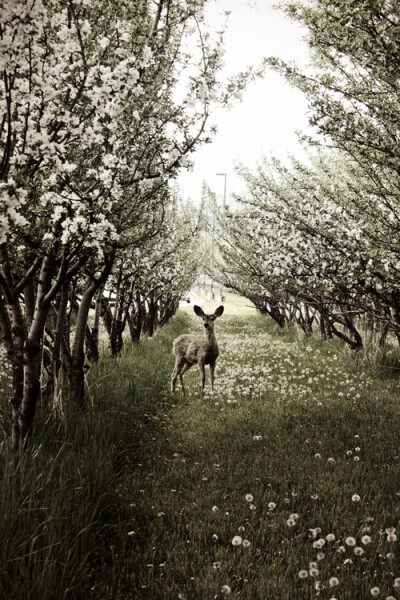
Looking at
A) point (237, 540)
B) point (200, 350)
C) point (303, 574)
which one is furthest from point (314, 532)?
point (200, 350)

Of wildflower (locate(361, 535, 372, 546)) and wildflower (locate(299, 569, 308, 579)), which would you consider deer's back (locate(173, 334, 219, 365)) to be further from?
wildflower (locate(299, 569, 308, 579))

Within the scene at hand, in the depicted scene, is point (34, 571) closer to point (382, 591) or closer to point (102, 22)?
point (382, 591)

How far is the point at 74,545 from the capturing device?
3.20 m

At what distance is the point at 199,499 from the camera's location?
13.7 feet

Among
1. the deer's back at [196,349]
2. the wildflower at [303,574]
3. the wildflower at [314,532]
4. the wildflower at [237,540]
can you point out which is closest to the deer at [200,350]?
the deer's back at [196,349]

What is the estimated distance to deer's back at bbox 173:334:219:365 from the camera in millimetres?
8290

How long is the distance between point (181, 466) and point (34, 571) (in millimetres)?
2370

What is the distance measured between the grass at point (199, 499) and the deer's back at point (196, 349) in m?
1.11

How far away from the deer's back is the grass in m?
1.11

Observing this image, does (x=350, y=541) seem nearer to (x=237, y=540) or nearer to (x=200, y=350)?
(x=237, y=540)

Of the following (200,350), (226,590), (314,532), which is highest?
(200,350)

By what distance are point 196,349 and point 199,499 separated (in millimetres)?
4326

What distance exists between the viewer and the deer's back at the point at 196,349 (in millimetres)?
8290

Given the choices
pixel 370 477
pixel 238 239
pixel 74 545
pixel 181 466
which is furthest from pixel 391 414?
pixel 238 239
